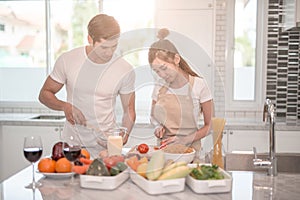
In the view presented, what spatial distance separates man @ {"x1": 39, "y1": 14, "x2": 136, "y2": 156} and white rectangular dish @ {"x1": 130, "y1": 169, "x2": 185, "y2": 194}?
0.63m

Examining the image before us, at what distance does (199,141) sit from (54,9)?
2.46m

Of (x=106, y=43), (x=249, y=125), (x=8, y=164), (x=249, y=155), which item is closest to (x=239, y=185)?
(x=249, y=155)

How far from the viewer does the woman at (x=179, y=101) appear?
1.99 m

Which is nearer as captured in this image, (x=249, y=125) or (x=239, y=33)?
(x=249, y=125)

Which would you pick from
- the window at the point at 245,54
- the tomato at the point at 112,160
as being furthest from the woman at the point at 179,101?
the window at the point at 245,54

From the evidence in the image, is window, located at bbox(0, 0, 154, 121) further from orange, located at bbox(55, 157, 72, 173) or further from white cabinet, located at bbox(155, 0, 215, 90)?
orange, located at bbox(55, 157, 72, 173)

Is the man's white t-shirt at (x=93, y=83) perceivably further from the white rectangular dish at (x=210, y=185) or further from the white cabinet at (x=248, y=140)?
the white cabinet at (x=248, y=140)

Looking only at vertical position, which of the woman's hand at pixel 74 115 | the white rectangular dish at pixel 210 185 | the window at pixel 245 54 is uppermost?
the window at pixel 245 54

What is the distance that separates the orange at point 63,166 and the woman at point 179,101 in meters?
0.50

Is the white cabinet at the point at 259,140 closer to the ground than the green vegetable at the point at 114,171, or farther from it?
closer to the ground

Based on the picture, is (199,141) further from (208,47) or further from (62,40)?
(62,40)

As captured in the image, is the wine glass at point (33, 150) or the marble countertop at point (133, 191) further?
the wine glass at point (33, 150)

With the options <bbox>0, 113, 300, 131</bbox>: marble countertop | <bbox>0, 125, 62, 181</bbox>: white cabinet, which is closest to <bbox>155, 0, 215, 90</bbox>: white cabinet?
<bbox>0, 113, 300, 131</bbox>: marble countertop

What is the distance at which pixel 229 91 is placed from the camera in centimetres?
372
